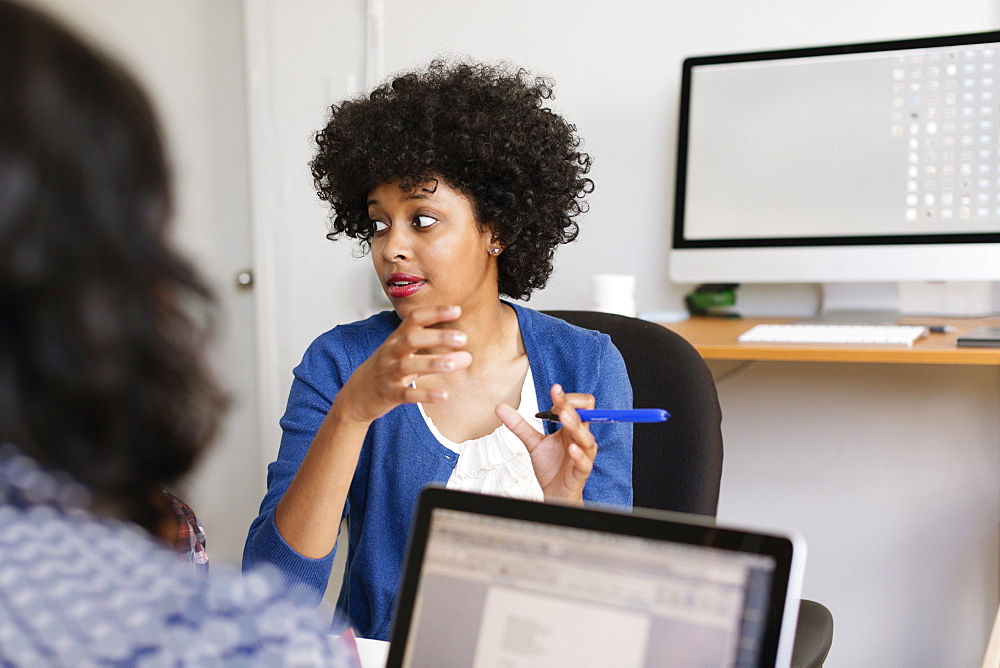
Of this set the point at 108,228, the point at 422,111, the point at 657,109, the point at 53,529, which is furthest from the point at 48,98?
the point at 657,109

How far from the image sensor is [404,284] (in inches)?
47.1

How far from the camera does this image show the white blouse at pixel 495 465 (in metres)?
1.11

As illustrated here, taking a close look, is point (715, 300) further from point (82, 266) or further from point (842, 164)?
point (82, 266)

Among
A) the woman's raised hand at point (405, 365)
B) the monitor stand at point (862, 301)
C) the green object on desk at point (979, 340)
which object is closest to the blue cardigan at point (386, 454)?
the woman's raised hand at point (405, 365)

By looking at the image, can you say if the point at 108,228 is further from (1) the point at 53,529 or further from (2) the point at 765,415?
(2) the point at 765,415

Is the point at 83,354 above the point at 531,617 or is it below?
above

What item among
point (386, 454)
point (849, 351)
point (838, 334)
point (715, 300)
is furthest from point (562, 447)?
point (715, 300)

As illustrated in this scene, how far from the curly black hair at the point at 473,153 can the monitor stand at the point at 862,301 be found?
0.95 metres

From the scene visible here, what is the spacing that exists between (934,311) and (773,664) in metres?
1.80

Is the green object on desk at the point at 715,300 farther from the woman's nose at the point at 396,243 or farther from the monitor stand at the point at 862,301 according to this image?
the woman's nose at the point at 396,243

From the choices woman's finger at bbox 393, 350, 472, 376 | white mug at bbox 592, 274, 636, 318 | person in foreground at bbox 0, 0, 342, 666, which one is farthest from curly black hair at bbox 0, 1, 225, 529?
white mug at bbox 592, 274, 636, 318

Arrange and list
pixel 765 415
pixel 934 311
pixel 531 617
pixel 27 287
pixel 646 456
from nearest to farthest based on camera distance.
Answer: pixel 27 287 → pixel 531 617 → pixel 646 456 → pixel 934 311 → pixel 765 415

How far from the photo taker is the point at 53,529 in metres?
0.41

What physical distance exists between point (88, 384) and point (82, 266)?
51 millimetres
